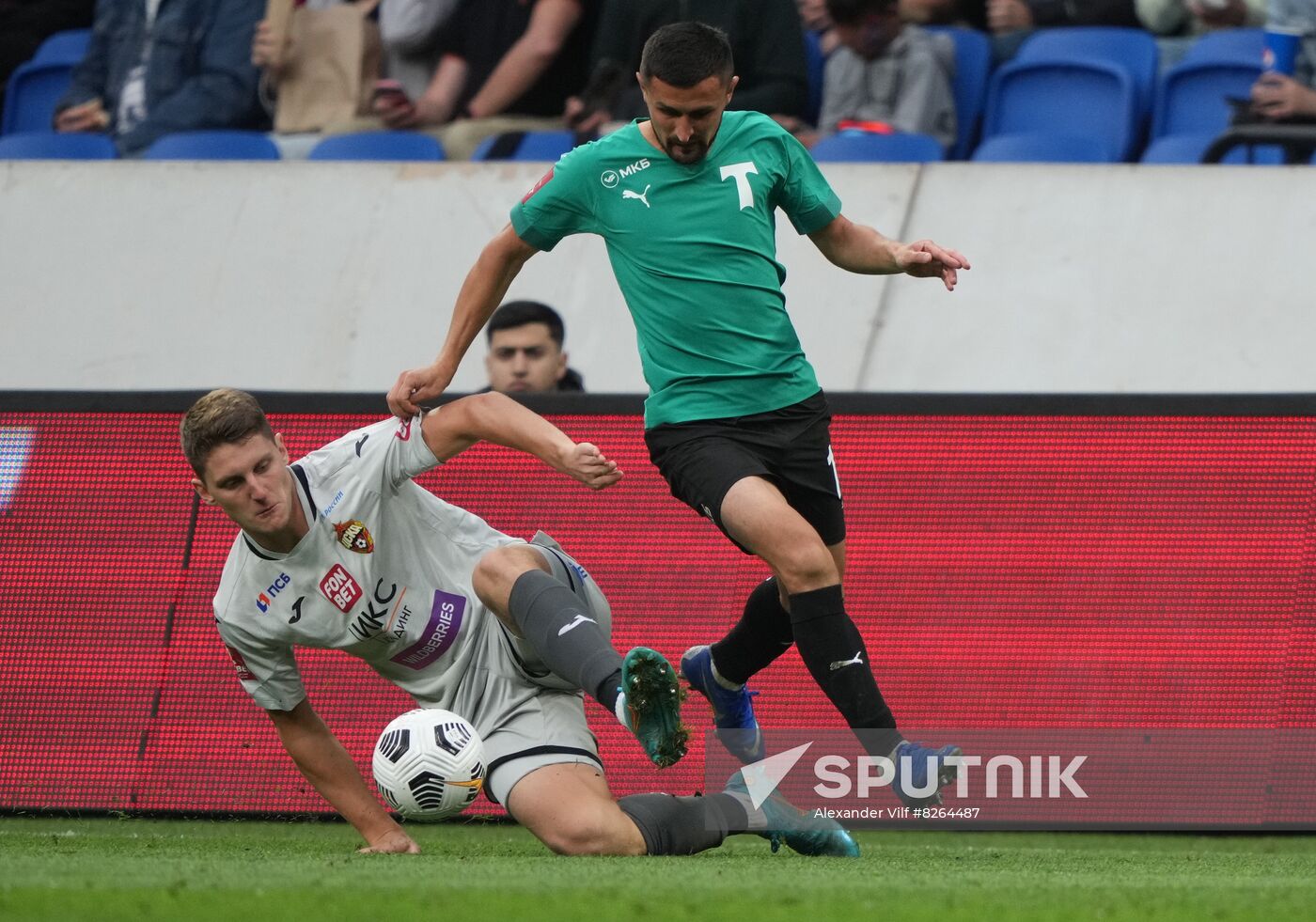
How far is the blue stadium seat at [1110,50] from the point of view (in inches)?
389

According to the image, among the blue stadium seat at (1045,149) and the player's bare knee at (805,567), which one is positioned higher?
the player's bare knee at (805,567)

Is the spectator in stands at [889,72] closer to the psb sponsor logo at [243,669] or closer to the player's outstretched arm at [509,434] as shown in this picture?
the player's outstretched arm at [509,434]

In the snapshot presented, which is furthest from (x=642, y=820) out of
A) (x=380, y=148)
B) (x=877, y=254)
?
(x=380, y=148)

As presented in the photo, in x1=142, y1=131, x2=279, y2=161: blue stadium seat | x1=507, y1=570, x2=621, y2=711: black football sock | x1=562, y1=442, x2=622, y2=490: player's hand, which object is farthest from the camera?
x1=142, y1=131, x2=279, y2=161: blue stadium seat

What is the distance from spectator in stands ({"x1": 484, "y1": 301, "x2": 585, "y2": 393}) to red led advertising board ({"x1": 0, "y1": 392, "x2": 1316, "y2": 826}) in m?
0.86

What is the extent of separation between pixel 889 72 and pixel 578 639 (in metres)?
5.46

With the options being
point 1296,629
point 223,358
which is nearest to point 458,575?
point 1296,629

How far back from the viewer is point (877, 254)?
5512 millimetres

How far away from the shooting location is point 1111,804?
6402 millimetres

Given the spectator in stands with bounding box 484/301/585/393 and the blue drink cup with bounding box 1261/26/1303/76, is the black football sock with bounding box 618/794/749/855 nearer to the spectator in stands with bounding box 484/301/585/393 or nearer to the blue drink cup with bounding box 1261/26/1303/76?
the spectator in stands with bounding box 484/301/585/393

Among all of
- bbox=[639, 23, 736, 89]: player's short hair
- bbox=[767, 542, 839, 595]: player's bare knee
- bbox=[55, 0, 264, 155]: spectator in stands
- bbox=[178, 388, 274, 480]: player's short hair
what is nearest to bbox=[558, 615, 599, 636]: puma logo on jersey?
bbox=[767, 542, 839, 595]: player's bare knee

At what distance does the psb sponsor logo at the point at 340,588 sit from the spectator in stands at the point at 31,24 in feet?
28.3

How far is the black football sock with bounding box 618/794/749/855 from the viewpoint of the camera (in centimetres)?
540

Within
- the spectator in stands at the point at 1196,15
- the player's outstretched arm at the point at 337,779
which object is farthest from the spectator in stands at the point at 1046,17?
the player's outstretched arm at the point at 337,779
